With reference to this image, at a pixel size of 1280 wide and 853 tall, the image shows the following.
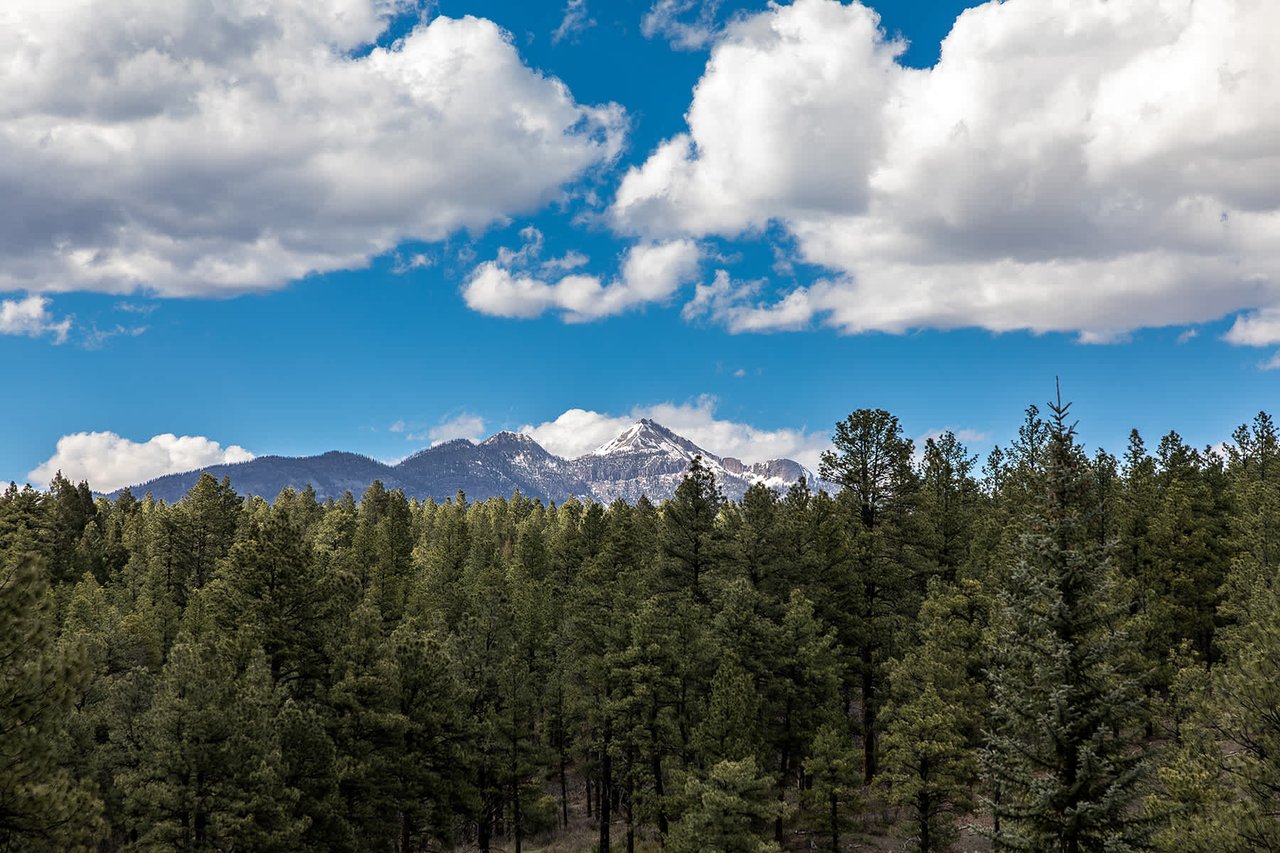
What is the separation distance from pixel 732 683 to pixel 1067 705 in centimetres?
→ 1812

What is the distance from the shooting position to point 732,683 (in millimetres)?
34344

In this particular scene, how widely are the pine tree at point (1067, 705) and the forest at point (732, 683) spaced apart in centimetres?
9

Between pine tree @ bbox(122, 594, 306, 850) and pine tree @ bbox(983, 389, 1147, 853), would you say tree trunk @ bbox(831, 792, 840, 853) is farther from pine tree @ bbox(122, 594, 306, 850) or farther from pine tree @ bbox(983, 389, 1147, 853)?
pine tree @ bbox(122, 594, 306, 850)

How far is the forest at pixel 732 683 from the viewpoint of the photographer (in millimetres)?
18641

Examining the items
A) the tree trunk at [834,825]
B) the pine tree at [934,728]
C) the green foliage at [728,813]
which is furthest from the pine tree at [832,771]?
the green foliage at [728,813]

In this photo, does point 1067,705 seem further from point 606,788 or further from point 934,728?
point 606,788

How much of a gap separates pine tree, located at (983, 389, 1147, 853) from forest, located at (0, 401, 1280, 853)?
0.09m

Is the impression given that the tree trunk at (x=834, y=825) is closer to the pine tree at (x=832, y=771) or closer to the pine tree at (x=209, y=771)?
the pine tree at (x=832, y=771)

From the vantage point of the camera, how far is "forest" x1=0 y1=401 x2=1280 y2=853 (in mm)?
18641

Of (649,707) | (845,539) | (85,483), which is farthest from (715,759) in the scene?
(85,483)

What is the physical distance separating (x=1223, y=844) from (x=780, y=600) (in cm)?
2455

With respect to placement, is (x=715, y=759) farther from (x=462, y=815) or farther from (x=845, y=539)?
(x=845, y=539)

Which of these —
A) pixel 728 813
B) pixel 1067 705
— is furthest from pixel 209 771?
pixel 1067 705

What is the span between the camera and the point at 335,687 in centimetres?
2903
